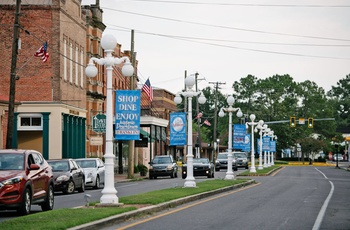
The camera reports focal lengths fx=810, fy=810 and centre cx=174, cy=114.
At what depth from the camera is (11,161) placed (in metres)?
21.7

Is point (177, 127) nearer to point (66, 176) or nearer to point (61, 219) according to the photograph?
point (66, 176)

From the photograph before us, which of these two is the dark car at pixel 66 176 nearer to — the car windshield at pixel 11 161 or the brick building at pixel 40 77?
the car windshield at pixel 11 161

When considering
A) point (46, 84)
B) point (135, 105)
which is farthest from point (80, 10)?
point (135, 105)

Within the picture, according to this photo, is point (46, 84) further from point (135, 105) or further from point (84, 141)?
point (135, 105)

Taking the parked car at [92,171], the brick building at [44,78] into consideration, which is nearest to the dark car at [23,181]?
the parked car at [92,171]

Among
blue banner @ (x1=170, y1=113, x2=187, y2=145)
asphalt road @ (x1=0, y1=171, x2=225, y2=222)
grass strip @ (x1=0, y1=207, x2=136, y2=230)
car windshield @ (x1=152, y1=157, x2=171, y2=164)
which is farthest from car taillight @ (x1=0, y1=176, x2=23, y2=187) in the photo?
car windshield @ (x1=152, y1=157, x2=171, y2=164)

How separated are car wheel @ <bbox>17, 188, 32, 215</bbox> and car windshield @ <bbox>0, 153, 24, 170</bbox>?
29.6 inches

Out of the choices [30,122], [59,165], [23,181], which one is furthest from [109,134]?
[30,122]

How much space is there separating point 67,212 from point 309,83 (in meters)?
127

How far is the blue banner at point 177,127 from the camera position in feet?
136

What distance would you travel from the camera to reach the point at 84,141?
6059cm

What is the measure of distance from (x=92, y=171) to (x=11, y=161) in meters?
18.4

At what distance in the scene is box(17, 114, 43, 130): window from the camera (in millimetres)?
53156

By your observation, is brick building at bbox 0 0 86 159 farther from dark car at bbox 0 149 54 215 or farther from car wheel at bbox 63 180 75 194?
dark car at bbox 0 149 54 215
